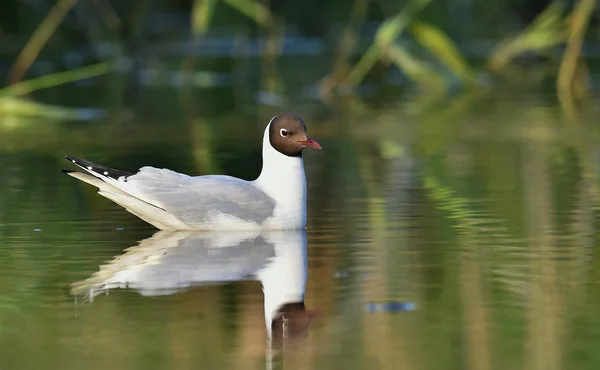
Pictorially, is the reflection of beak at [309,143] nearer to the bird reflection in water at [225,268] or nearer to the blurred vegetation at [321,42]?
the bird reflection in water at [225,268]

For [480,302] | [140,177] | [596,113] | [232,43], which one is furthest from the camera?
[232,43]

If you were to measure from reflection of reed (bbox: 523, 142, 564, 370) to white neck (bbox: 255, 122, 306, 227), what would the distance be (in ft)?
4.20

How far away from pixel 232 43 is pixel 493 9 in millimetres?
5319

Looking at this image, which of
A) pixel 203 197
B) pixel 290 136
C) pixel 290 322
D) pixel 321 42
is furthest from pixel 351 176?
pixel 321 42

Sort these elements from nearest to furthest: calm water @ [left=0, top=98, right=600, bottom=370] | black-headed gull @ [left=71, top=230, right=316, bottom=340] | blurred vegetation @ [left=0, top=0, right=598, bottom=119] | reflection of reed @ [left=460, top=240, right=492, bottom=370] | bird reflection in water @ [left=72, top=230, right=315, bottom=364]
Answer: reflection of reed @ [left=460, top=240, right=492, bottom=370]
calm water @ [left=0, top=98, right=600, bottom=370]
bird reflection in water @ [left=72, top=230, right=315, bottom=364]
black-headed gull @ [left=71, top=230, right=316, bottom=340]
blurred vegetation @ [left=0, top=0, right=598, bottom=119]

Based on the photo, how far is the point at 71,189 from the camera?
1091cm

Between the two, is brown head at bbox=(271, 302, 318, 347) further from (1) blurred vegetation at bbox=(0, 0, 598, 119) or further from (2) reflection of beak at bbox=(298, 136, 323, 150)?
(1) blurred vegetation at bbox=(0, 0, 598, 119)

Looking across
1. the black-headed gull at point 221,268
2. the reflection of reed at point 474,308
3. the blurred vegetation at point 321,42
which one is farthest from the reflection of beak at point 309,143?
the blurred vegetation at point 321,42

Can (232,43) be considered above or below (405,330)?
above

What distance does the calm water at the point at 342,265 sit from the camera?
5707 mm

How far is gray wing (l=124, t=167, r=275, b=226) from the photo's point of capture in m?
8.69

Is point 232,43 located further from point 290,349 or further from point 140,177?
point 290,349

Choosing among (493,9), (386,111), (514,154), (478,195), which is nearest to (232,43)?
(493,9)

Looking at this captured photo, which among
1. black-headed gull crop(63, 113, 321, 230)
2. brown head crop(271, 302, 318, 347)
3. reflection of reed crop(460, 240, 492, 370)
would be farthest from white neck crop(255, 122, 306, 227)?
brown head crop(271, 302, 318, 347)
